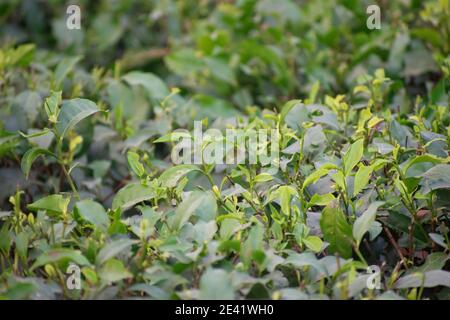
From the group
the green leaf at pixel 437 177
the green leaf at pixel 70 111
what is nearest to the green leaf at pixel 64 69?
the green leaf at pixel 70 111

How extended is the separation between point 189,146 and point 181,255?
0.46 meters

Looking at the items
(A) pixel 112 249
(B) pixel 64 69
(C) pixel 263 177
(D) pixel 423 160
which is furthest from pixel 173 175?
(B) pixel 64 69

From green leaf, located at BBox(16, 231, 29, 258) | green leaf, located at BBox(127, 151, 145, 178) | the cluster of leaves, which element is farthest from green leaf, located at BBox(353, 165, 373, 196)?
green leaf, located at BBox(16, 231, 29, 258)

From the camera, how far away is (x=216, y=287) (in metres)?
1.30

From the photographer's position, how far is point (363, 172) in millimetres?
1574

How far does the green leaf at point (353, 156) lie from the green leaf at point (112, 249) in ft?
1.82

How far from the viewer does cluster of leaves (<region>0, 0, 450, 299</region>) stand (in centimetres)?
144

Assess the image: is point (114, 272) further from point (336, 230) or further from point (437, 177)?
point (437, 177)

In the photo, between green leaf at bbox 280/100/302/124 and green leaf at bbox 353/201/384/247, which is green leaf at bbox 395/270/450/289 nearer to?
green leaf at bbox 353/201/384/247

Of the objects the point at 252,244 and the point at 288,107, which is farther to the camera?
the point at 288,107

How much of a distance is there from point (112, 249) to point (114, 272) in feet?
0.16

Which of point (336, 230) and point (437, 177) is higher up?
point (437, 177)

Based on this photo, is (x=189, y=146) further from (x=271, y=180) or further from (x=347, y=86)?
→ (x=347, y=86)
